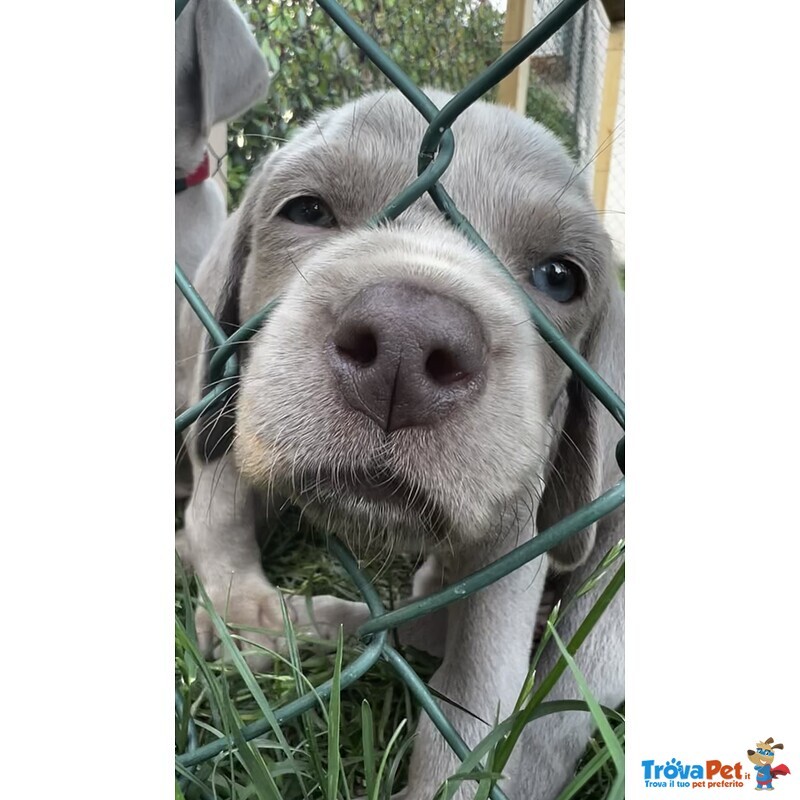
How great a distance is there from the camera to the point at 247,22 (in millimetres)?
998

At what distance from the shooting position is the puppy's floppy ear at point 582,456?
102 centimetres

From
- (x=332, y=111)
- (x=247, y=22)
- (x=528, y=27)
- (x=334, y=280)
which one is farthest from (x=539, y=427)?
(x=247, y=22)

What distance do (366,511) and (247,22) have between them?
2.26 feet

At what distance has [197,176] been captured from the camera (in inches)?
43.8

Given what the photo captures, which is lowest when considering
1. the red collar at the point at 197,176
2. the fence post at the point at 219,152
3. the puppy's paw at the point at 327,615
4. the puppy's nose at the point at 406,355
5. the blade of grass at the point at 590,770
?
the blade of grass at the point at 590,770

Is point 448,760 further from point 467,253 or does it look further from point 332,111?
point 332,111

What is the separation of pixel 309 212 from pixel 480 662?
0.70 metres

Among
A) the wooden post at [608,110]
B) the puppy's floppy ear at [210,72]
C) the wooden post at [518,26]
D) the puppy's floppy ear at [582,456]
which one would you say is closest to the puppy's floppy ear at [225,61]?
the puppy's floppy ear at [210,72]

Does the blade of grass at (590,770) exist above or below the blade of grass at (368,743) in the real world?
below

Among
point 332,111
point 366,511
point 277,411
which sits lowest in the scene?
point 366,511

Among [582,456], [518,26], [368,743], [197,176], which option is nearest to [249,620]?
[368,743]
